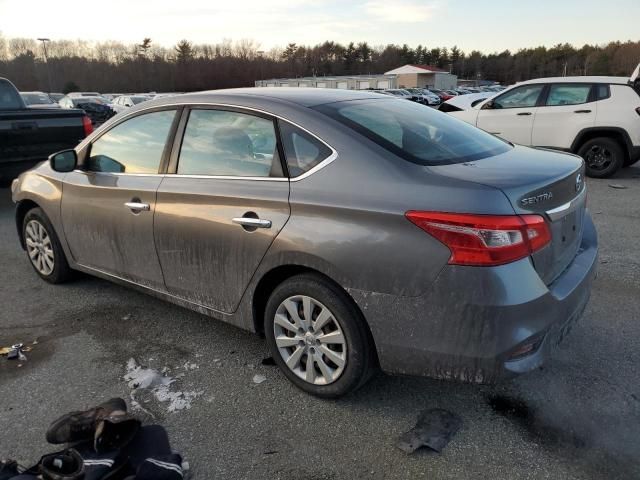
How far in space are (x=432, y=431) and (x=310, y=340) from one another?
30.6 inches

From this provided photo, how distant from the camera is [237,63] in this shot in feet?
355

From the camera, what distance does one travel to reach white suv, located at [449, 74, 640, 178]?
9.05 m

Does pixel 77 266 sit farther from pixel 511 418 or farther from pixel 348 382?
pixel 511 418

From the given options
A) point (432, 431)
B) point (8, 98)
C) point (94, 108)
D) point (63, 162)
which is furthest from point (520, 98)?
point (94, 108)

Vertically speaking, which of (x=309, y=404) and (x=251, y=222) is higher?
(x=251, y=222)

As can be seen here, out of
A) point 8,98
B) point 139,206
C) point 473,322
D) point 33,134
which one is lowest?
point 473,322

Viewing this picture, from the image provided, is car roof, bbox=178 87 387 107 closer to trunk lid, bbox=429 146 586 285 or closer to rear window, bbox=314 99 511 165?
rear window, bbox=314 99 511 165

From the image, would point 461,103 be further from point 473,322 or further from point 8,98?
point 473,322

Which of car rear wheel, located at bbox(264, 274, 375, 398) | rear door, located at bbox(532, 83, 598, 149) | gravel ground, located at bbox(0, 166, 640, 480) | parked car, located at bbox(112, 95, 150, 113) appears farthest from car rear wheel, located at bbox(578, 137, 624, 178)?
parked car, located at bbox(112, 95, 150, 113)

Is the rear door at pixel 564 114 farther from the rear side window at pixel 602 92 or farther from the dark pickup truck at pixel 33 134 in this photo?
the dark pickup truck at pixel 33 134

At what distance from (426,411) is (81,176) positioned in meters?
3.06

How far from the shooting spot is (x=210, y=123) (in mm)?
3285

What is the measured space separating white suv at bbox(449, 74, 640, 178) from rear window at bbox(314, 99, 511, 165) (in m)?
6.97

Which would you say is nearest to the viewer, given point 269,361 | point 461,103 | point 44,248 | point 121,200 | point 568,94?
point 269,361
